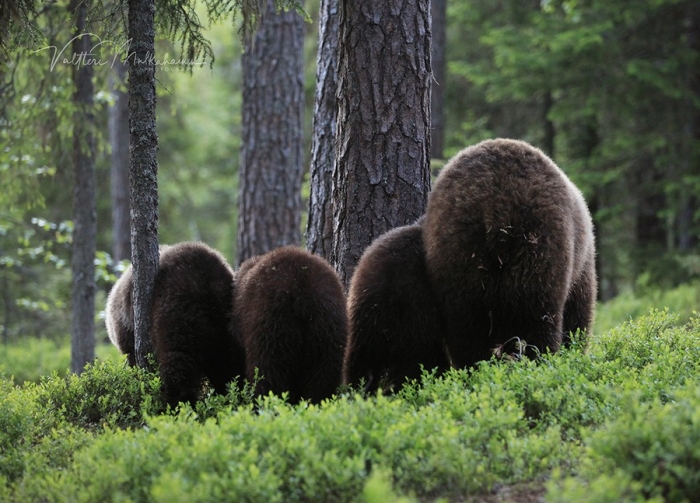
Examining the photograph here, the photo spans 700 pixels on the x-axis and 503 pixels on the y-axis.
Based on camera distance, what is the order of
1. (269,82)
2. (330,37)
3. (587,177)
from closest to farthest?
(330,37) < (269,82) < (587,177)

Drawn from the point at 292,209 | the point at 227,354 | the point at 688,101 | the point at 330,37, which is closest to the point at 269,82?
the point at 292,209

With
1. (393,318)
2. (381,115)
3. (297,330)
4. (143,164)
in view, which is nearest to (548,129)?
(381,115)

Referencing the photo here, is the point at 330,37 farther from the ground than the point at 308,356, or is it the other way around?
the point at 330,37

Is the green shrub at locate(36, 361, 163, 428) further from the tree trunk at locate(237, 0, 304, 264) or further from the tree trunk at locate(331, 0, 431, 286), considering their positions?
the tree trunk at locate(237, 0, 304, 264)

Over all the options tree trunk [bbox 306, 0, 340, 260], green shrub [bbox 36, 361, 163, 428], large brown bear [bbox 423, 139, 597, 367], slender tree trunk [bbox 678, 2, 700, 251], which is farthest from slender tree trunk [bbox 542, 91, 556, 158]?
green shrub [bbox 36, 361, 163, 428]

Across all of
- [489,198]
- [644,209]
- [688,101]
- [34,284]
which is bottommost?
[34,284]

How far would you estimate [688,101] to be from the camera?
1480 cm

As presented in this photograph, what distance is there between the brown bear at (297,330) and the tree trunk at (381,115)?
50.2 inches

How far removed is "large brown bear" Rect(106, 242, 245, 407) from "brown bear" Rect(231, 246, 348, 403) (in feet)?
2.02

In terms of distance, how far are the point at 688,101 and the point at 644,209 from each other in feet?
9.42

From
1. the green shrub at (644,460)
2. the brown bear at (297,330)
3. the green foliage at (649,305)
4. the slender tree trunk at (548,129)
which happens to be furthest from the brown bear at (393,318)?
the slender tree trunk at (548,129)

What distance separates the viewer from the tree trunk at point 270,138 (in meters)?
10.7

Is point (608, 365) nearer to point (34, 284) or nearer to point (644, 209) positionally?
point (644, 209)

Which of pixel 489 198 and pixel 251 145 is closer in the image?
pixel 489 198
